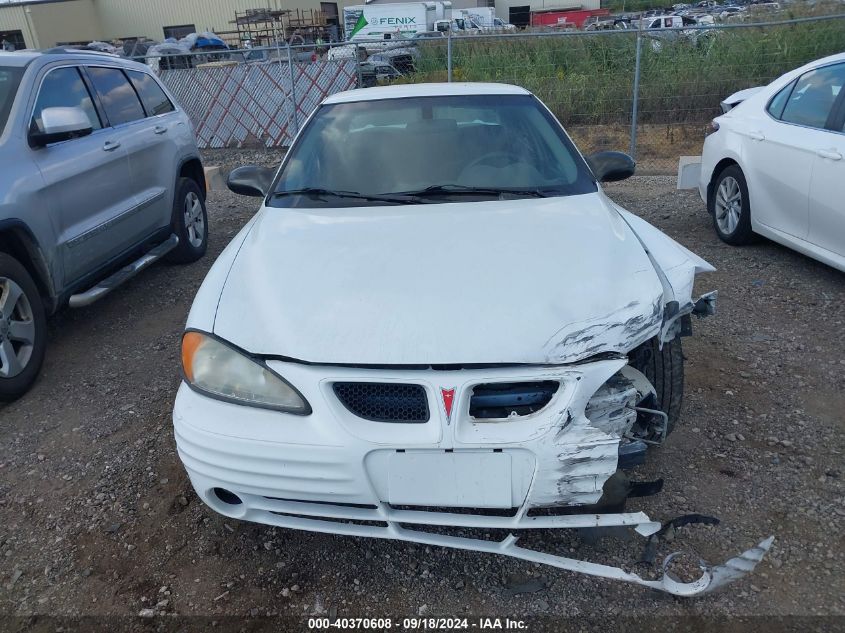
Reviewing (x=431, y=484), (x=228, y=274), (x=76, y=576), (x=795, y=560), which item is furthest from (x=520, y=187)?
(x=76, y=576)

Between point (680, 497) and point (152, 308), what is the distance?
12.8 ft

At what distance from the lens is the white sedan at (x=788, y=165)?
4438mm

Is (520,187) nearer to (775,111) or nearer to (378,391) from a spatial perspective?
(378,391)

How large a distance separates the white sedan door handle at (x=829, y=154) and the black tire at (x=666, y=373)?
2.57 metres

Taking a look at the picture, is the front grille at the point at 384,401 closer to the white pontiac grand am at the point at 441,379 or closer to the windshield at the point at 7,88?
the white pontiac grand am at the point at 441,379

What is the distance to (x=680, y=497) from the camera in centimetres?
265

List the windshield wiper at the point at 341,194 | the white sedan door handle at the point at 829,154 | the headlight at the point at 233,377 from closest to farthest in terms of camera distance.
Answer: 1. the headlight at the point at 233,377
2. the windshield wiper at the point at 341,194
3. the white sedan door handle at the point at 829,154

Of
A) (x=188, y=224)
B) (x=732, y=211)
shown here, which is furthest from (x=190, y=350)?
(x=732, y=211)

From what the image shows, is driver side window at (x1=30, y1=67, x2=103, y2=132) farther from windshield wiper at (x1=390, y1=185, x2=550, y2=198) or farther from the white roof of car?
windshield wiper at (x1=390, y1=185, x2=550, y2=198)

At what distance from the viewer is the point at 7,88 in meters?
3.98

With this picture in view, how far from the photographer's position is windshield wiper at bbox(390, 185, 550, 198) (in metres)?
3.04

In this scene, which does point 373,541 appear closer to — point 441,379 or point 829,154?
point 441,379

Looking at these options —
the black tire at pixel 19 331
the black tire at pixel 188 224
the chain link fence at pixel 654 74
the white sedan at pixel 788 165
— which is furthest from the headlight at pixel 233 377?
the chain link fence at pixel 654 74

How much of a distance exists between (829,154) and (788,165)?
0.44m
